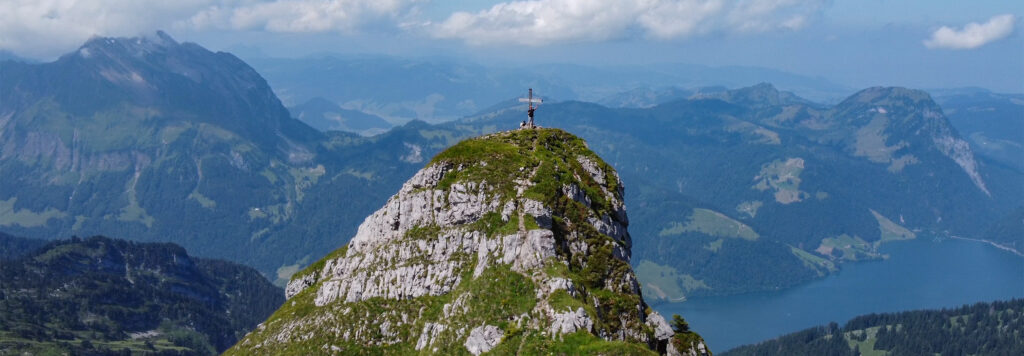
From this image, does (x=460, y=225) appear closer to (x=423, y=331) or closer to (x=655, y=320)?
(x=423, y=331)

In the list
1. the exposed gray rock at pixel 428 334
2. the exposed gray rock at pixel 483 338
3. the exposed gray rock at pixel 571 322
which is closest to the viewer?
the exposed gray rock at pixel 571 322

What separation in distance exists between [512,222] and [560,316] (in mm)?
16046

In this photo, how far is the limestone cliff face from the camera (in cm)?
7706

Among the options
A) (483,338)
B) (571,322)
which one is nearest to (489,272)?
(483,338)

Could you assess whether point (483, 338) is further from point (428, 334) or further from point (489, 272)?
point (428, 334)

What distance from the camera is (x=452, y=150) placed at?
335 ft

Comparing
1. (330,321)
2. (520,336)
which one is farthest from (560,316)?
(330,321)

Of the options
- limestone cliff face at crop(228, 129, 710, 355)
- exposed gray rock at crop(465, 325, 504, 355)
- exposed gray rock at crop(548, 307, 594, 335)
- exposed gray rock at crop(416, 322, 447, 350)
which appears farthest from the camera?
exposed gray rock at crop(416, 322, 447, 350)

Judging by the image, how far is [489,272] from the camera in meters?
83.5

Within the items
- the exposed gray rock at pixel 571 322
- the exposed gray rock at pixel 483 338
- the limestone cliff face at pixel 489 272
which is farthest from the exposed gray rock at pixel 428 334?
the exposed gray rock at pixel 571 322

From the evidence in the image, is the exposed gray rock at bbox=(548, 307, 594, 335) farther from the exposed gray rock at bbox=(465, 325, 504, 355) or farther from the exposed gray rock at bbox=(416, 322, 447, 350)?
the exposed gray rock at bbox=(416, 322, 447, 350)

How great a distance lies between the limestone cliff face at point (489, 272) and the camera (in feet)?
253

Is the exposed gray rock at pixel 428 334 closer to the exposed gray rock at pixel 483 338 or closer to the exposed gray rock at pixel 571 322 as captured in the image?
the exposed gray rock at pixel 483 338

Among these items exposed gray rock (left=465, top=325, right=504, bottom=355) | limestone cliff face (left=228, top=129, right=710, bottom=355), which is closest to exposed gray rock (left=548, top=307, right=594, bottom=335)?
limestone cliff face (left=228, top=129, right=710, bottom=355)
